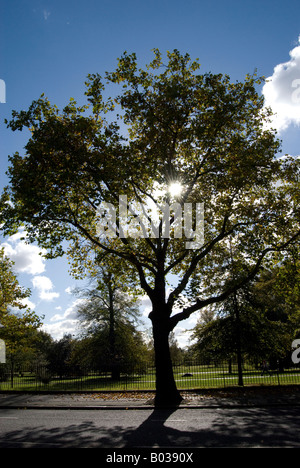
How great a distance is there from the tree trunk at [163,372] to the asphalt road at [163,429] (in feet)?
6.52

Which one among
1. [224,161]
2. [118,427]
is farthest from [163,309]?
[224,161]

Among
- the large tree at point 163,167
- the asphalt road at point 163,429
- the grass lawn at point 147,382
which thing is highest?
the large tree at point 163,167

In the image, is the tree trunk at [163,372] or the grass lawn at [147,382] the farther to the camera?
the grass lawn at [147,382]

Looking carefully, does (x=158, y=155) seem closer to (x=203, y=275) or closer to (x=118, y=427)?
(x=203, y=275)

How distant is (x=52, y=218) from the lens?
53.3 ft

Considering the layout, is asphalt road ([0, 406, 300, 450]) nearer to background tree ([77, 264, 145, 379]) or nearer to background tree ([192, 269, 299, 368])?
background tree ([192, 269, 299, 368])

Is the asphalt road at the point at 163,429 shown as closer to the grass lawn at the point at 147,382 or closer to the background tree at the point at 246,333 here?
the grass lawn at the point at 147,382

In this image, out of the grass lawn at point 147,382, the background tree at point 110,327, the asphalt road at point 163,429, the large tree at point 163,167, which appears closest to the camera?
the asphalt road at point 163,429

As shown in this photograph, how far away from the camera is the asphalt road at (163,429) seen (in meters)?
7.59

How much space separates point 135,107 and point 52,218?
21.9ft

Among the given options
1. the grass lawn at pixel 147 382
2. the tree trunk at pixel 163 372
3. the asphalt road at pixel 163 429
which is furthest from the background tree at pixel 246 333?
the asphalt road at pixel 163 429

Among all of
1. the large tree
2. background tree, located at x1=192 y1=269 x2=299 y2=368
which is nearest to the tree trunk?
the large tree

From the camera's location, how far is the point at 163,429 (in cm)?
944

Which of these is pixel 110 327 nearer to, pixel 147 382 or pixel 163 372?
pixel 147 382
